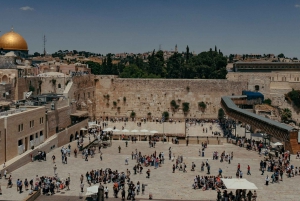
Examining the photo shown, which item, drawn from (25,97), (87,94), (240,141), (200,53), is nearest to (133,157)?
(240,141)

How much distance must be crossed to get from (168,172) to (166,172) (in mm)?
128

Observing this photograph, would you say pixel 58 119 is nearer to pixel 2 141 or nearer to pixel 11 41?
pixel 2 141

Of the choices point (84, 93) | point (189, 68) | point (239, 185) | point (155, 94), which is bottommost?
point (239, 185)

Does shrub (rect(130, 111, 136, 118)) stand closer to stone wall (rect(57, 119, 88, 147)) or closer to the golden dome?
stone wall (rect(57, 119, 88, 147))

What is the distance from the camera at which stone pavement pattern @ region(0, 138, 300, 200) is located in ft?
67.2

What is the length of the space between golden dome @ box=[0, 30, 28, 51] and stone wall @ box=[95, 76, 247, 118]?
1167cm

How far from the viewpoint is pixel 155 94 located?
50344 mm

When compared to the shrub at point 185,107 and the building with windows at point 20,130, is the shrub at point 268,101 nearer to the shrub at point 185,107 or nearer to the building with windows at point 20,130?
the shrub at point 185,107

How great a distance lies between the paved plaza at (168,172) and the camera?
20.5m

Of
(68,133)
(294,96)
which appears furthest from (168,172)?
(294,96)

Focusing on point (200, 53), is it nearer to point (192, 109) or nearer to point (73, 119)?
point (192, 109)

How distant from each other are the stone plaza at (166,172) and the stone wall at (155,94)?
1651 centimetres

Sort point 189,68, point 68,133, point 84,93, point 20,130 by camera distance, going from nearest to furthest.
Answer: point 20,130 < point 68,133 < point 84,93 < point 189,68

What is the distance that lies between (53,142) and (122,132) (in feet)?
30.8
